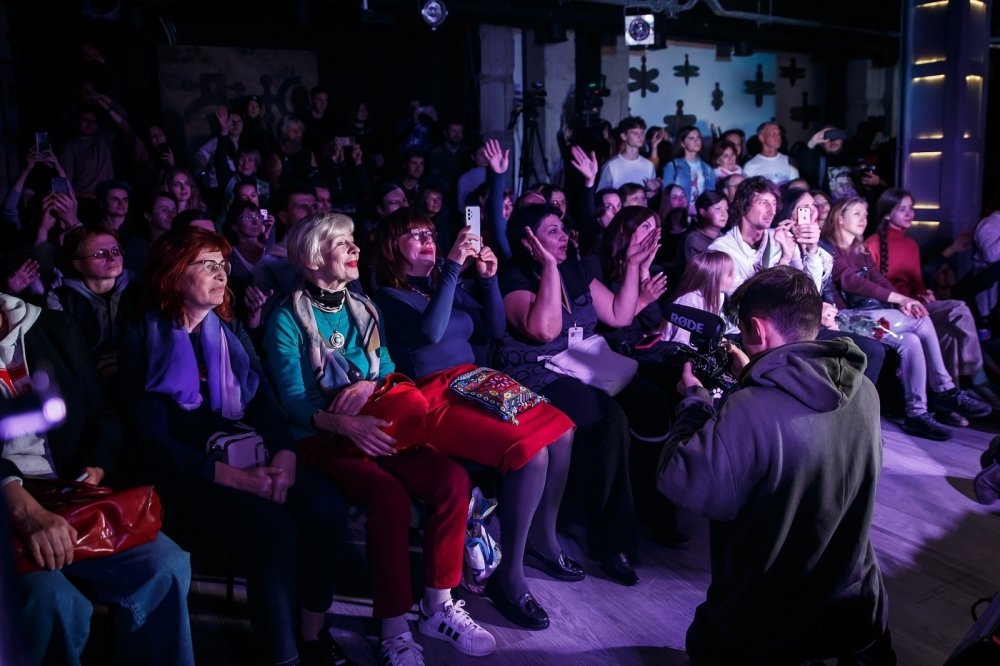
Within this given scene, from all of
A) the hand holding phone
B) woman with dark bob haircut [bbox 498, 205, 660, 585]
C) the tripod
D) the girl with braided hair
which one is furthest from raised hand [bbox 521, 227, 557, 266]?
the tripod

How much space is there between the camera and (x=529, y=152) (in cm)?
797

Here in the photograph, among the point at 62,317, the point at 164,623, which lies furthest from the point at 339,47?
the point at 164,623

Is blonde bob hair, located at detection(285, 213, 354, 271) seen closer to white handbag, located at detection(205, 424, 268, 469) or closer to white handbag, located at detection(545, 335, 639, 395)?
white handbag, located at detection(205, 424, 268, 469)

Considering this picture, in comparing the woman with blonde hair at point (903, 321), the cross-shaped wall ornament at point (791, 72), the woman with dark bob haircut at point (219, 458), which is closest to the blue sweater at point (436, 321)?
the woman with dark bob haircut at point (219, 458)

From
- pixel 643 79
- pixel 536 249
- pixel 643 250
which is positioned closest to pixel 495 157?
pixel 643 250

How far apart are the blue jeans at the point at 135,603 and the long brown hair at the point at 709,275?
2313mm

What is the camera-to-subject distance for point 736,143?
Result: 6.82 m

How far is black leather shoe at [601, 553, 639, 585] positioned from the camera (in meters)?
2.69

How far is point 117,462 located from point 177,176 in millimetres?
2671

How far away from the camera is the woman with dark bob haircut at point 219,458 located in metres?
2.07

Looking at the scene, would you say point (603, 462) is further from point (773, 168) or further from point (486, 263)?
point (773, 168)

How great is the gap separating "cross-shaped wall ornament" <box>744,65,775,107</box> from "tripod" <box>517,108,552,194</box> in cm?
373

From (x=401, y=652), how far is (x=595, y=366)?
1.26 metres

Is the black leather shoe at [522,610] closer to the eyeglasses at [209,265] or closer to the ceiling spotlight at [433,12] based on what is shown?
the eyeglasses at [209,265]
